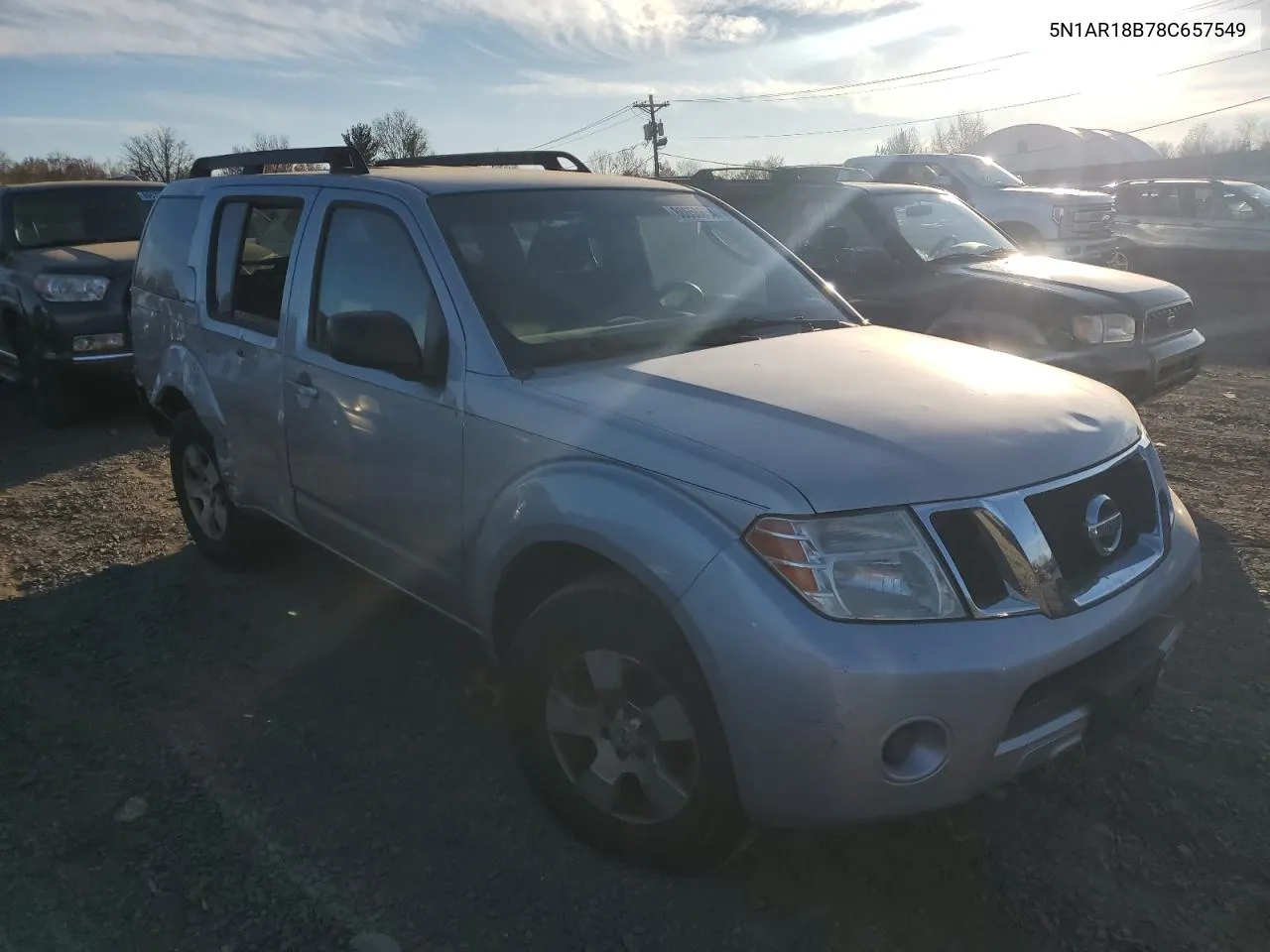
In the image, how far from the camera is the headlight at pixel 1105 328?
604 centimetres

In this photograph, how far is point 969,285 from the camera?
6613mm

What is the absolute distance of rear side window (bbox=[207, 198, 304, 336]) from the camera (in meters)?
4.12

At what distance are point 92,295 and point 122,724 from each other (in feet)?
17.7

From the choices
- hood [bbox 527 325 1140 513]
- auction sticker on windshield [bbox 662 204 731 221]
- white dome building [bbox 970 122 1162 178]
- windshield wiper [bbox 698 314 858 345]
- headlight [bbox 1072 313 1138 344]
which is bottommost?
headlight [bbox 1072 313 1138 344]

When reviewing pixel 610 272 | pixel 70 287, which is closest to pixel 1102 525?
pixel 610 272

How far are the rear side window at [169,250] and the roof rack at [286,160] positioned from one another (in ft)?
0.81

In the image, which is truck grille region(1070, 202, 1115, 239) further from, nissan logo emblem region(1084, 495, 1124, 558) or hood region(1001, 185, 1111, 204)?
nissan logo emblem region(1084, 495, 1124, 558)

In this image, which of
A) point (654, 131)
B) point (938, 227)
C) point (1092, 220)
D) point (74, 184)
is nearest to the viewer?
point (938, 227)

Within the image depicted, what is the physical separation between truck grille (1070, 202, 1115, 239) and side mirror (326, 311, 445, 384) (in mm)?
12858

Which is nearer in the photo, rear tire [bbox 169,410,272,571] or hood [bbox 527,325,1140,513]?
hood [bbox 527,325,1140,513]

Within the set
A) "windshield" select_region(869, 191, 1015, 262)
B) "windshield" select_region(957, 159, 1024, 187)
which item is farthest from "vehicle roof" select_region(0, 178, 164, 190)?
"windshield" select_region(957, 159, 1024, 187)

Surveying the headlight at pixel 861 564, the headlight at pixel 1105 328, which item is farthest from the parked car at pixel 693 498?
the headlight at pixel 1105 328

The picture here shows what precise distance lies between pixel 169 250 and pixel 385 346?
2.52m

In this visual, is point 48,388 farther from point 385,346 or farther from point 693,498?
point 693,498
